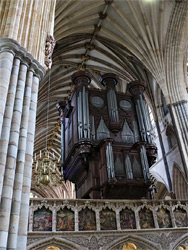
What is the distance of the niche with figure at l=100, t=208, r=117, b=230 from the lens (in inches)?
330

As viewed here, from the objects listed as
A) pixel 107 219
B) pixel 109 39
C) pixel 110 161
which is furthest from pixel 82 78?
pixel 107 219

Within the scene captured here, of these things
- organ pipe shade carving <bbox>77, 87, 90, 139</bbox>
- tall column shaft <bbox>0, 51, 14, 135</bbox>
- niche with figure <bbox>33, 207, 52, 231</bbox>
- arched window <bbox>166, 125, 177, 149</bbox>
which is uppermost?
arched window <bbox>166, 125, 177, 149</bbox>

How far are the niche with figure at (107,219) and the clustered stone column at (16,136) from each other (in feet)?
13.7

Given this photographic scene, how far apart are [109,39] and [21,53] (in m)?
12.0

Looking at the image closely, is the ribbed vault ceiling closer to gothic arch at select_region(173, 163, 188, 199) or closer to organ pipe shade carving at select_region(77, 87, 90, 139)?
organ pipe shade carving at select_region(77, 87, 90, 139)

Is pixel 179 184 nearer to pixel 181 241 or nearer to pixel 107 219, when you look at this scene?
pixel 181 241

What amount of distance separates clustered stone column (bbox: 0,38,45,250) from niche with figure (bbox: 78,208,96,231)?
3.82 meters

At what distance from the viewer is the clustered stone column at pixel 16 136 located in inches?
174

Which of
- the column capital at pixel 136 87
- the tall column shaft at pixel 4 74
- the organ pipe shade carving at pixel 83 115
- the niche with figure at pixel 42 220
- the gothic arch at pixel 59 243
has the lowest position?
the gothic arch at pixel 59 243

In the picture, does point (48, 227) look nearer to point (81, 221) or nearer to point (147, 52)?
point (81, 221)

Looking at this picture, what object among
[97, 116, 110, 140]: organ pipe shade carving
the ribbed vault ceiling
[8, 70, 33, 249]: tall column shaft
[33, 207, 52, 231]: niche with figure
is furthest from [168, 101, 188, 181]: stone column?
[8, 70, 33, 249]: tall column shaft

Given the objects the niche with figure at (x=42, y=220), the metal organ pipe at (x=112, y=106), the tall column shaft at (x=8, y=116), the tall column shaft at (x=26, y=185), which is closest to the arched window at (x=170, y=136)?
the metal organ pipe at (x=112, y=106)

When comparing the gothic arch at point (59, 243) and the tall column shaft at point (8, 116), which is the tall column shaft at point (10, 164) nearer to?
the tall column shaft at point (8, 116)

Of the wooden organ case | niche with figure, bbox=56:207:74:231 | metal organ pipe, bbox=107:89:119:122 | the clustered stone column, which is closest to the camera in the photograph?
the clustered stone column
